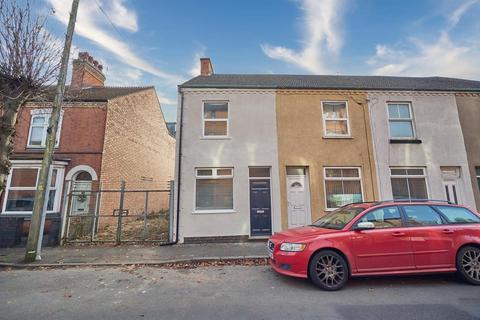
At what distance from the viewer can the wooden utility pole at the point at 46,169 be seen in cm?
726

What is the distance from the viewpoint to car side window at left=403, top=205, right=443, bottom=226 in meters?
5.45

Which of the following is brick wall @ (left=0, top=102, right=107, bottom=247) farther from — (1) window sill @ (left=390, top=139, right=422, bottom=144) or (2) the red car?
(1) window sill @ (left=390, top=139, right=422, bottom=144)

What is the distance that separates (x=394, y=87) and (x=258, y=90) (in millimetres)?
6190

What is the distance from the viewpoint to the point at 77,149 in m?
11.5

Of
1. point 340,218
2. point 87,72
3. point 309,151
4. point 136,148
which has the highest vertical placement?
point 87,72

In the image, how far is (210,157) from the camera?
1015 cm

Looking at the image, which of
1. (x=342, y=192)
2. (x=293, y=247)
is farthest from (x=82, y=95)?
(x=342, y=192)

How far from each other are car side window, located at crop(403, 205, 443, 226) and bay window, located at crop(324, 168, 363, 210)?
14.7 ft

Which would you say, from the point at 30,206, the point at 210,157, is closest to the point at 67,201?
the point at 30,206

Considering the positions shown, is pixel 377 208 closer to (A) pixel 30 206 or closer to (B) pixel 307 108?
(B) pixel 307 108

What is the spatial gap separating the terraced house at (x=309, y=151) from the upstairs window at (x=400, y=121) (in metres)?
0.05

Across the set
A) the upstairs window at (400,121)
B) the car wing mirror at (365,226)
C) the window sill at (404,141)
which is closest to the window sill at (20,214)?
the car wing mirror at (365,226)

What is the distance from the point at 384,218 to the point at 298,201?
4778mm

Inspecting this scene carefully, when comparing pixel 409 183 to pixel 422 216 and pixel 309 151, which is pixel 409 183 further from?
pixel 422 216
